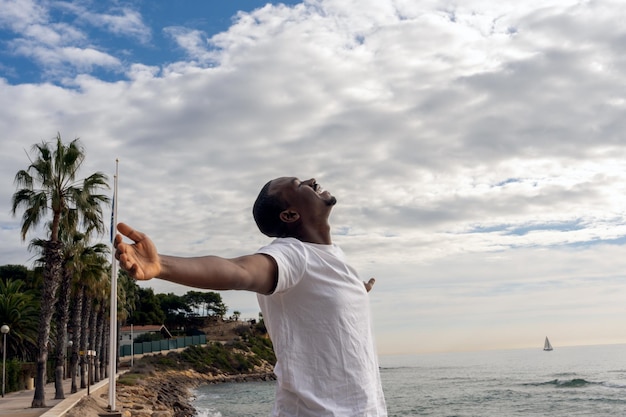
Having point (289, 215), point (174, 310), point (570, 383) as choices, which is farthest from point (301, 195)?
point (174, 310)

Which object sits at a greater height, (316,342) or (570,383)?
(316,342)

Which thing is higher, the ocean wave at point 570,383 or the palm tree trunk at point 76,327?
the palm tree trunk at point 76,327

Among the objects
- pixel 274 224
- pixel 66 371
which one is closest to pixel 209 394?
pixel 66 371

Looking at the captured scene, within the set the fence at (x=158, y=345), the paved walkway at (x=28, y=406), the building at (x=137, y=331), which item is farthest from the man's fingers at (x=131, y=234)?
the building at (x=137, y=331)

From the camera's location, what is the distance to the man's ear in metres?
2.75

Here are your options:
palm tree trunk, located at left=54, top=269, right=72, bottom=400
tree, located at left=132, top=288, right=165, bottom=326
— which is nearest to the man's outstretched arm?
palm tree trunk, located at left=54, top=269, right=72, bottom=400

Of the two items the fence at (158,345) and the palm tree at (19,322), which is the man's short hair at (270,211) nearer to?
the palm tree at (19,322)

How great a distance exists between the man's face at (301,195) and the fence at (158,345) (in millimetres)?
63002

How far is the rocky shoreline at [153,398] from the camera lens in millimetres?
24153

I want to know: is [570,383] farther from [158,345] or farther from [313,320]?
[313,320]

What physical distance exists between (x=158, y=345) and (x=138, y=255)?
245 feet

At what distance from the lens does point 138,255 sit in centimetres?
187

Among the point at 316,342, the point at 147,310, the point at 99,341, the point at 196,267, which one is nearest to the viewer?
the point at 196,267

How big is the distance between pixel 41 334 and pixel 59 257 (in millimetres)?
2644
